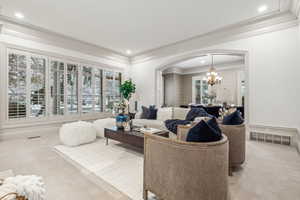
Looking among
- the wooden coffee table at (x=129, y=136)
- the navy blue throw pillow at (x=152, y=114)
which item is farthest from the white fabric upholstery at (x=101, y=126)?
the navy blue throw pillow at (x=152, y=114)

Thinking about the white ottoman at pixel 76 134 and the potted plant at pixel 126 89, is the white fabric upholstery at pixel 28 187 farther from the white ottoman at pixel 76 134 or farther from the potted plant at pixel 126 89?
the potted plant at pixel 126 89

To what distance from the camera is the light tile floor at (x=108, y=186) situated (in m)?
1.68

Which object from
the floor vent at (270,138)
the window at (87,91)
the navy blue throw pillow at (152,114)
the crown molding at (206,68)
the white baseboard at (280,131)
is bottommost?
the floor vent at (270,138)

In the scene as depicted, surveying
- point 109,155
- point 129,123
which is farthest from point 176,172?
point 129,123

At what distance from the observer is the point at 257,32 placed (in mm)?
3848

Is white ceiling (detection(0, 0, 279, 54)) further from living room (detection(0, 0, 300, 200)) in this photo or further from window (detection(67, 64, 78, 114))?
window (detection(67, 64, 78, 114))

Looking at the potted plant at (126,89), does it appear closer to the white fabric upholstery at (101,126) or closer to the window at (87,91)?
the window at (87,91)

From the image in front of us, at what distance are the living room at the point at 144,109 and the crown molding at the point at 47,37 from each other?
0.03 metres

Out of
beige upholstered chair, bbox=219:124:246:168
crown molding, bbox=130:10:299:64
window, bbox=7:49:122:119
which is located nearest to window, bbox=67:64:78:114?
window, bbox=7:49:122:119

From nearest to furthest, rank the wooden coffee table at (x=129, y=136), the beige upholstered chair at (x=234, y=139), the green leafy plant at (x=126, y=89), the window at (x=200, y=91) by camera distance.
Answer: the beige upholstered chair at (x=234, y=139) < the wooden coffee table at (x=129, y=136) < the green leafy plant at (x=126, y=89) < the window at (x=200, y=91)

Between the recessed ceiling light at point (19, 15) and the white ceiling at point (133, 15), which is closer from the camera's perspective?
the white ceiling at point (133, 15)

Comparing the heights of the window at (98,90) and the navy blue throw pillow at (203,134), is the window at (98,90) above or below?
above

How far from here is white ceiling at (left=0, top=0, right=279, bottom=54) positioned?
124 inches

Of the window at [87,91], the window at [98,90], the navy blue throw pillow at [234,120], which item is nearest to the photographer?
the navy blue throw pillow at [234,120]
